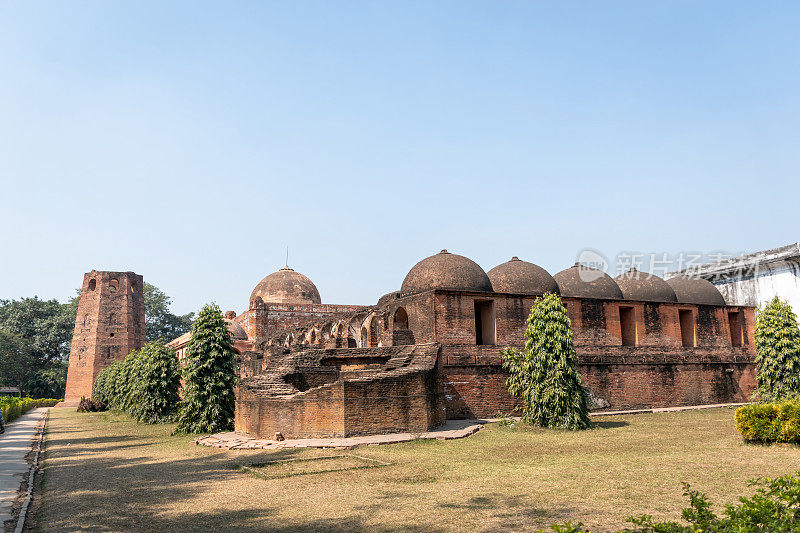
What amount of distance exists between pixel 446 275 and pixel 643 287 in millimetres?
8369

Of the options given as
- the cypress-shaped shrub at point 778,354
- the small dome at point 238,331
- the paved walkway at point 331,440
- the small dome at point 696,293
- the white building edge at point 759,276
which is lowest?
the paved walkway at point 331,440

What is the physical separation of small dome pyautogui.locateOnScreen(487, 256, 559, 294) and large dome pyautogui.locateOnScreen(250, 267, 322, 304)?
56.9 ft

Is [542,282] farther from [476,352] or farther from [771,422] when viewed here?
[771,422]

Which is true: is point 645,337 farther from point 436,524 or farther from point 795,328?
point 436,524

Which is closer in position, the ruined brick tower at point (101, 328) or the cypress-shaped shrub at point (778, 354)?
the cypress-shaped shrub at point (778, 354)

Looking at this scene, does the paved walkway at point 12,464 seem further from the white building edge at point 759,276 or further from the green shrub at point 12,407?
the white building edge at point 759,276

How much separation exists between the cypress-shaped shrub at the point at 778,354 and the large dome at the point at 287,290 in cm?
2291

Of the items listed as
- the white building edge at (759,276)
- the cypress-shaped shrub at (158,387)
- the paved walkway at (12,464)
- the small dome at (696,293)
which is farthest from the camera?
the white building edge at (759,276)

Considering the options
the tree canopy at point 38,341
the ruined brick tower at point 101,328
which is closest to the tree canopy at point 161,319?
the tree canopy at point 38,341

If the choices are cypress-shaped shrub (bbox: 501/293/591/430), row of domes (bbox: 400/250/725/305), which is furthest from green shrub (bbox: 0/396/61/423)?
cypress-shaped shrub (bbox: 501/293/591/430)

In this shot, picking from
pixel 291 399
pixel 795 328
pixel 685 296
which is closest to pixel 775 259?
pixel 685 296

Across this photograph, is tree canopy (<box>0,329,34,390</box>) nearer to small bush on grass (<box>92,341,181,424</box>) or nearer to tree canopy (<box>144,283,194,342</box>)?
tree canopy (<box>144,283,194,342</box>)

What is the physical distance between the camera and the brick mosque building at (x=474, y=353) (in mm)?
12672

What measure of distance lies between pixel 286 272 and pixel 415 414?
2454 centimetres
